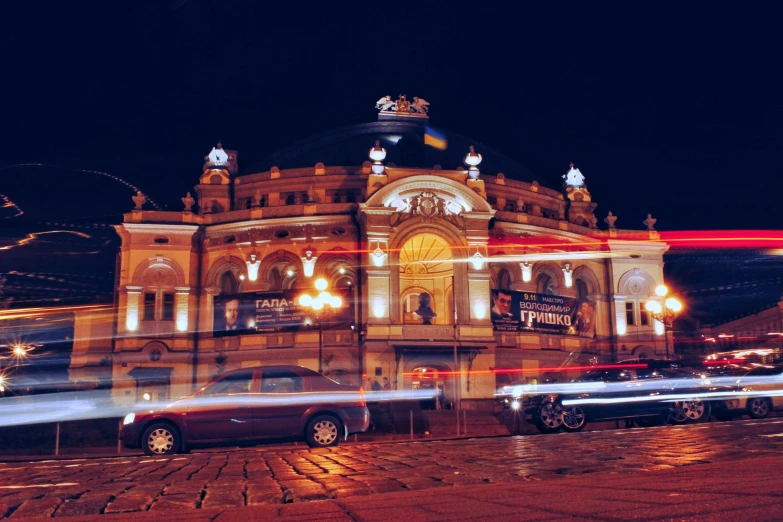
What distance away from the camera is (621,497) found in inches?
195

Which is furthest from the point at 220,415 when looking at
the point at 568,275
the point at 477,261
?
the point at 568,275

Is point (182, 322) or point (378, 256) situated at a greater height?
point (378, 256)

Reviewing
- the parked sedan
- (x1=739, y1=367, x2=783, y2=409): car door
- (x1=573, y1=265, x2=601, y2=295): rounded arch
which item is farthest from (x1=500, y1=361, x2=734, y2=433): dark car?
(x1=573, y1=265, x2=601, y2=295): rounded arch

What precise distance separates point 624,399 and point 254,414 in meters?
9.09

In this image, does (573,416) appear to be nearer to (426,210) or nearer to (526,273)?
(426,210)

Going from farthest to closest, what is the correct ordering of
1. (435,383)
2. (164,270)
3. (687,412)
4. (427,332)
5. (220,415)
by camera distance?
1. (164,270)
2. (435,383)
3. (427,332)
4. (687,412)
5. (220,415)

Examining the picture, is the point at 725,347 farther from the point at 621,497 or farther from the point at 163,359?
the point at 621,497

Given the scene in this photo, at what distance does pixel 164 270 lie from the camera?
46.9 m

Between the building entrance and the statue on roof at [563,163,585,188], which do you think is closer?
the building entrance

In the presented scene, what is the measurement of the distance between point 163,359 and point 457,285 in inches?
701

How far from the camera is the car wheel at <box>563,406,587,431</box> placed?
1803 cm

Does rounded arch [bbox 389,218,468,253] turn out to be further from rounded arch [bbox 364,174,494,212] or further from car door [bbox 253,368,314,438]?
car door [bbox 253,368,314,438]

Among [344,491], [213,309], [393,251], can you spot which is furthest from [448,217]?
[344,491]

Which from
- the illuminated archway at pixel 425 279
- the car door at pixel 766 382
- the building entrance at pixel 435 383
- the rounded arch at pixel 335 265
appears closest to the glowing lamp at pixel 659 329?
the illuminated archway at pixel 425 279
